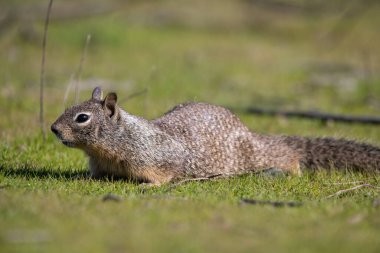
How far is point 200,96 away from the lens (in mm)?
13781

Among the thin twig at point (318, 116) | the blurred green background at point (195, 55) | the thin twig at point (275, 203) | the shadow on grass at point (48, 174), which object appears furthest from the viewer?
the blurred green background at point (195, 55)

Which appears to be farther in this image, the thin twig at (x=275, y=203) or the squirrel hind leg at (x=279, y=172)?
the squirrel hind leg at (x=279, y=172)

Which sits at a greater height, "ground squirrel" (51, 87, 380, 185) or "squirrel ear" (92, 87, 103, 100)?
"squirrel ear" (92, 87, 103, 100)

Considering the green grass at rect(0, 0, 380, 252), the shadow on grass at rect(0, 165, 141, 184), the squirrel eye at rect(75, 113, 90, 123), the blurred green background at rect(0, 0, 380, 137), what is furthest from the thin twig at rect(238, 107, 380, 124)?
the squirrel eye at rect(75, 113, 90, 123)

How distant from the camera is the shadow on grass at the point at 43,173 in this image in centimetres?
711

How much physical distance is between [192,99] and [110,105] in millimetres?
5626

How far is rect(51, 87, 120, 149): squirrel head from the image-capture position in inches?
281

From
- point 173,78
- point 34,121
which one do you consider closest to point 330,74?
point 173,78

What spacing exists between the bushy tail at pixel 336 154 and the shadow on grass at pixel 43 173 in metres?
2.80

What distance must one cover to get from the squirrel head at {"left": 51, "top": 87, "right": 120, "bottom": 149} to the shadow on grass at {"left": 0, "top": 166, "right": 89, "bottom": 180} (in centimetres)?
36

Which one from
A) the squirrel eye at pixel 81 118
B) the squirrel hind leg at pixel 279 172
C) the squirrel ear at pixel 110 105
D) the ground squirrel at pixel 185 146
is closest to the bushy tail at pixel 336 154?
the ground squirrel at pixel 185 146

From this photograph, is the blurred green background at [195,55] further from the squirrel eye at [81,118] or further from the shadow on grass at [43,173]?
the squirrel eye at [81,118]

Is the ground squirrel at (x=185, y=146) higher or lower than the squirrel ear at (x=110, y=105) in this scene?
lower

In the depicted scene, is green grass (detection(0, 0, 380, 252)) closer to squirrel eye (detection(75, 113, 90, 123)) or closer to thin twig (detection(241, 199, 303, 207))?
thin twig (detection(241, 199, 303, 207))
